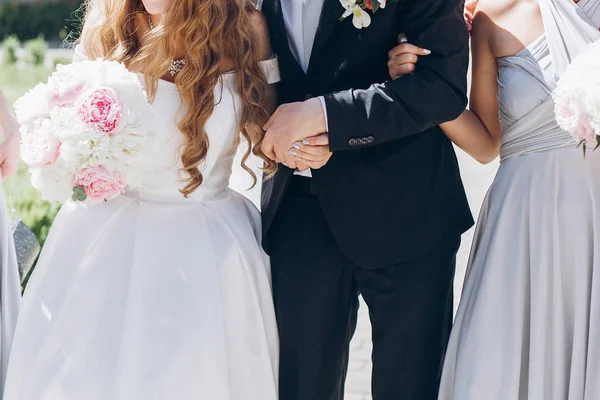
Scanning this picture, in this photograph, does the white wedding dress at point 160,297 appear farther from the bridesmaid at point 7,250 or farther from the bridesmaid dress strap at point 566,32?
the bridesmaid dress strap at point 566,32

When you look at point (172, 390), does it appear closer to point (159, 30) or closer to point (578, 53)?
point (159, 30)

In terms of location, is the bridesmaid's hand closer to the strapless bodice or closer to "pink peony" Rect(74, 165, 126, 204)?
the strapless bodice

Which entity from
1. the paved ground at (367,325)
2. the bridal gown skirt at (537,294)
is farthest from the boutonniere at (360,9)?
the paved ground at (367,325)

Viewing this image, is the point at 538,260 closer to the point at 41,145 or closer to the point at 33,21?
the point at 41,145

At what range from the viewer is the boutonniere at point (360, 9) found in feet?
9.40

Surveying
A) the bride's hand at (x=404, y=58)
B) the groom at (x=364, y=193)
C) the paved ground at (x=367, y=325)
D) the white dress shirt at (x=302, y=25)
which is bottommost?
the paved ground at (x=367, y=325)

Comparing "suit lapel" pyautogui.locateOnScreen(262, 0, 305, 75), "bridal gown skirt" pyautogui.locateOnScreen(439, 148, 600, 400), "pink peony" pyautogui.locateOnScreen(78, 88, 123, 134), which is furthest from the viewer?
"suit lapel" pyautogui.locateOnScreen(262, 0, 305, 75)

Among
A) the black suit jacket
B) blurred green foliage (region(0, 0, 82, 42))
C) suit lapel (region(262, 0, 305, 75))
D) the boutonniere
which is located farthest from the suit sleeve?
blurred green foliage (region(0, 0, 82, 42))

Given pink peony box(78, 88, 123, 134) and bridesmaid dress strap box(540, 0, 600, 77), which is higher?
bridesmaid dress strap box(540, 0, 600, 77)

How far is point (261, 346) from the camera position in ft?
10.2

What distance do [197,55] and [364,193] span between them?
75 cm

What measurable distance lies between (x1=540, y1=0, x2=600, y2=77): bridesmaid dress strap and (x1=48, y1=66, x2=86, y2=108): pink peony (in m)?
1.53

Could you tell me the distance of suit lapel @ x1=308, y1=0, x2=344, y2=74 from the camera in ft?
9.71

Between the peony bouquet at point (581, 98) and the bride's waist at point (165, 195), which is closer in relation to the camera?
the peony bouquet at point (581, 98)
